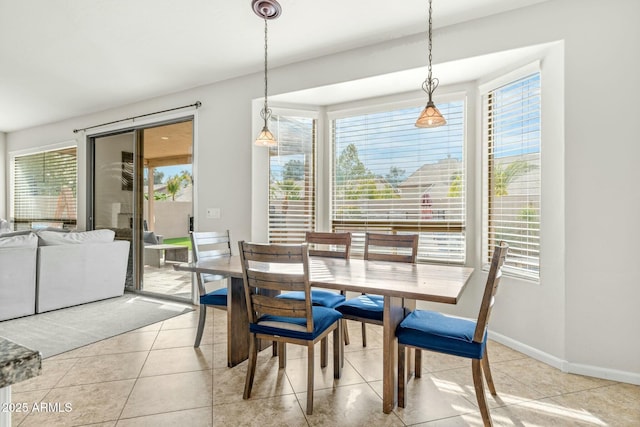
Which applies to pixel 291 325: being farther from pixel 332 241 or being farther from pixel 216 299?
pixel 332 241

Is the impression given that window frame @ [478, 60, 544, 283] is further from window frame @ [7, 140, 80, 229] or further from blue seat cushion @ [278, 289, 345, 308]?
window frame @ [7, 140, 80, 229]

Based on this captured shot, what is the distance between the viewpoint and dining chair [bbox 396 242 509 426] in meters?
1.71

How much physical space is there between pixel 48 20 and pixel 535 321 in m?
4.54

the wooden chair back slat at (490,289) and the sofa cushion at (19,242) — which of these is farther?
the sofa cushion at (19,242)

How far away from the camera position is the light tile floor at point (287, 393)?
185 centimetres

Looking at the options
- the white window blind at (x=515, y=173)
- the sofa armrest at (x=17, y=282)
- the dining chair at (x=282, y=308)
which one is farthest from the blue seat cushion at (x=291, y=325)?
the sofa armrest at (x=17, y=282)

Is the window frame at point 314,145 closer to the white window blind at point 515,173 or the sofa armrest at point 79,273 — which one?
the white window blind at point 515,173

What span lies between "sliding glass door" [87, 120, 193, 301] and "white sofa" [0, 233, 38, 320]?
1.16m

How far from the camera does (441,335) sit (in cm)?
180

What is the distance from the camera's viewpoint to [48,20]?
2.71m

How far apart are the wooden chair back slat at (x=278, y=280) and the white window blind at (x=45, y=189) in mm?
4940

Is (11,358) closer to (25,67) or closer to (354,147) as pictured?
(354,147)

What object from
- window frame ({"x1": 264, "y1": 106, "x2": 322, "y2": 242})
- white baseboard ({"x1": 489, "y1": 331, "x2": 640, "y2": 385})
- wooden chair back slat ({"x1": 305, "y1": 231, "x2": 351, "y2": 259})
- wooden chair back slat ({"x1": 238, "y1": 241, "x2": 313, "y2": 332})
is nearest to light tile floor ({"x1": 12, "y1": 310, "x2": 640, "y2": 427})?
white baseboard ({"x1": 489, "y1": 331, "x2": 640, "y2": 385})

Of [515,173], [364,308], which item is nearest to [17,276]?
[364,308]
